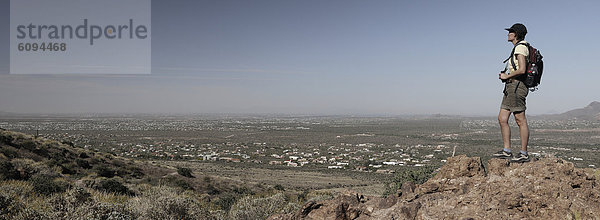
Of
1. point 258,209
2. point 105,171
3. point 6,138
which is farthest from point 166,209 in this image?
point 6,138

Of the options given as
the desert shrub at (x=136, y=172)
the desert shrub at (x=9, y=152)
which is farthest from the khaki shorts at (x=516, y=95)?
the desert shrub at (x=9, y=152)

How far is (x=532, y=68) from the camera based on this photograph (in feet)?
14.9

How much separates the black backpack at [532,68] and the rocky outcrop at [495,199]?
1.23m

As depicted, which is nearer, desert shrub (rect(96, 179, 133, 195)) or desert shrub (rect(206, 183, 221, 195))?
desert shrub (rect(96, 179, 133, 195))

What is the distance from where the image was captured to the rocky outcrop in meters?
3.08

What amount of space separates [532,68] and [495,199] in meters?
2.49

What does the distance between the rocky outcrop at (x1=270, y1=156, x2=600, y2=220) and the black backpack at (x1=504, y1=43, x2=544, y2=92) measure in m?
1.23

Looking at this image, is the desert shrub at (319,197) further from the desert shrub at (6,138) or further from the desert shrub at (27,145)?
the desert shrub at (6,138)

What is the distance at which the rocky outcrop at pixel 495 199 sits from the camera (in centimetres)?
308

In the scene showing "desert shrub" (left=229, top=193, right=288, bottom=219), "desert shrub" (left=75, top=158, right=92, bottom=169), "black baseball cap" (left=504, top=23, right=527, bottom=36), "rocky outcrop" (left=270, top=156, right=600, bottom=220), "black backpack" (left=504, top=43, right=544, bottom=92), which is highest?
"black baseball cap" (left=504, top=23, right=527, bottom=36)

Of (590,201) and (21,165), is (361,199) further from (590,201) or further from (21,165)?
(21,165)

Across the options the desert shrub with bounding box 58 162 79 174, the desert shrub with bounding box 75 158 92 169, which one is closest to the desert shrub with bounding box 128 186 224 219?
the desert shrub with bounding box 58 162 79 174

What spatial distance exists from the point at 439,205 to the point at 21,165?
18.5 meters

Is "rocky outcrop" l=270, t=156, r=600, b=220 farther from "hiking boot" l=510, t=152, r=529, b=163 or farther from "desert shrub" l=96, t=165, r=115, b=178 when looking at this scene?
"desert shrub" l=96, t=165, r=115, b=178
